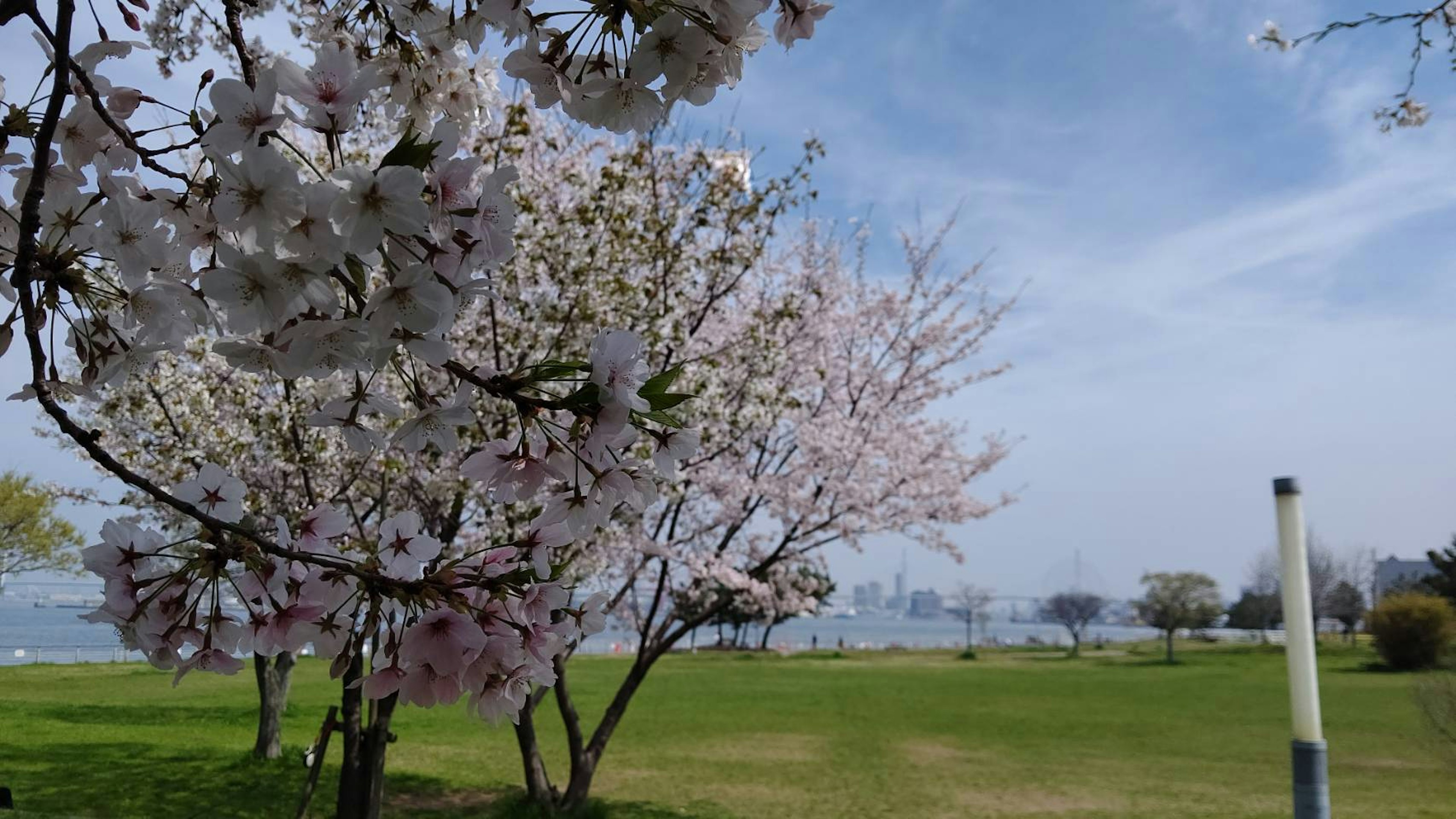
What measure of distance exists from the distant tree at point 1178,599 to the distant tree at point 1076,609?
4.82 metres

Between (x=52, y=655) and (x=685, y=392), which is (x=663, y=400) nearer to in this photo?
(x=685, y=392)

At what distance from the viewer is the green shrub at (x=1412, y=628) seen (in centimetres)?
1928

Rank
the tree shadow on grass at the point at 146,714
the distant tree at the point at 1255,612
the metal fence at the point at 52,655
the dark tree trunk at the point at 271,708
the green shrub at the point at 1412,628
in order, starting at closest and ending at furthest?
the metal fence at the point at 52,655 → the tree shadow on grass at the point at 146,714 → the dark tree trunk at the point at 271,708 → the green shrub at the point at 1412,628 → the distant tree at the point at 1255,612

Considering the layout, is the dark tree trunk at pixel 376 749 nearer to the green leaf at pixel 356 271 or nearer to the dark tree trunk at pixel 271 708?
the dark tree trunk at pixel 271 708

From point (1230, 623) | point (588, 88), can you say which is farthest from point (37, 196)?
point (1230, 623)

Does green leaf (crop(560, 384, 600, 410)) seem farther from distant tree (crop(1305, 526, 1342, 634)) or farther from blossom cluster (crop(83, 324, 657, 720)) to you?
distant tree (crop(1305, 526, 1342, 634))

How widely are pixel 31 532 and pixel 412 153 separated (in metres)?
5.27

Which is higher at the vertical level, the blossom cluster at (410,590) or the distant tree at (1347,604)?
the blossom cluster at (410,590)

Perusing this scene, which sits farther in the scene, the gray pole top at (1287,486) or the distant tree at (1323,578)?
the distant tree at (1323,578)

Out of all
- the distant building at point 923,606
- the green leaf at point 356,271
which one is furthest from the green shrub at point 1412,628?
the distant building at point 923,606

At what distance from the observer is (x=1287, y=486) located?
394cm

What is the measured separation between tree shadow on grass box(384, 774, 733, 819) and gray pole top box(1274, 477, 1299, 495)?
4.75 metres

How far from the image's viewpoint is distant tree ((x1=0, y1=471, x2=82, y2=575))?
464cm

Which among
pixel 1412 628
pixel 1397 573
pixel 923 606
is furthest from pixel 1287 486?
pixel 923 606
